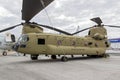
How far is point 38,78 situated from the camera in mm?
8031

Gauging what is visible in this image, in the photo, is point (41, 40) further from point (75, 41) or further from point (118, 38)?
point (118, 38)

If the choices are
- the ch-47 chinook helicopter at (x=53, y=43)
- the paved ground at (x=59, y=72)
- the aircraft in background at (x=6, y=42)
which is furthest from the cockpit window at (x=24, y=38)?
the aircraft in background at (x=6, y=42)

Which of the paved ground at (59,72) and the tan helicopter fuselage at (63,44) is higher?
the tan helicopter fuselage at (63,44)

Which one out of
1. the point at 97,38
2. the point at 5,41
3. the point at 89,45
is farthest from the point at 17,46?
the point at 5,41

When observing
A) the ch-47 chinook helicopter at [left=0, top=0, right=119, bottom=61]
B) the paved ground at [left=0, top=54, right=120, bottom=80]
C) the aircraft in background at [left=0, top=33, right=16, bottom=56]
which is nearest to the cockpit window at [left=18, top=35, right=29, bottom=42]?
the ch-47 chinook helicopter at [left=0, top=0, right=119, bottom=61]

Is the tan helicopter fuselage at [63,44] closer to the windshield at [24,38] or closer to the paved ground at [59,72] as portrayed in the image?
the windshield at [24,38]

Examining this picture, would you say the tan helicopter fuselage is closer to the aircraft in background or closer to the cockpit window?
the cockpit window

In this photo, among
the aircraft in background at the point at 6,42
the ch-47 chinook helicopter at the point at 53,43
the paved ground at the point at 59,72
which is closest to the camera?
the paved ground at the point at 59,72

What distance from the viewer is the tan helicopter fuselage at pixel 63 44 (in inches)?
622

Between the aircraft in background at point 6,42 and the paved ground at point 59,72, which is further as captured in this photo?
the aircraft in background at point 6,42

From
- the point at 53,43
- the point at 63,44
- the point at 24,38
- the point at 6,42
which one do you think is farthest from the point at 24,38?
the point at 6,42

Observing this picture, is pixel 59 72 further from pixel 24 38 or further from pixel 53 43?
pixel 53 43

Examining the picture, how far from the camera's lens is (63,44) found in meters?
17.8

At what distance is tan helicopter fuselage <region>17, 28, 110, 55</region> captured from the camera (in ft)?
51.8
